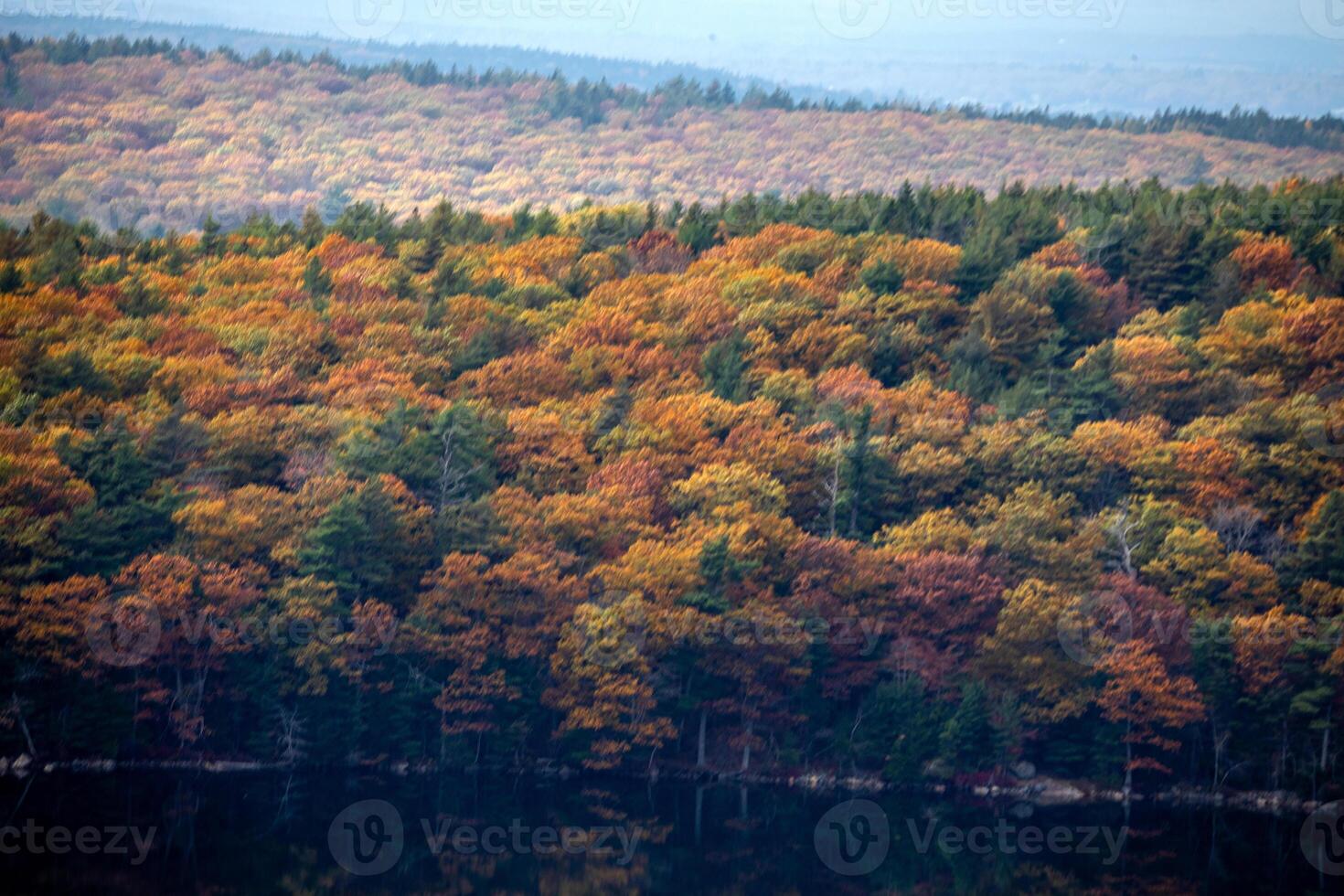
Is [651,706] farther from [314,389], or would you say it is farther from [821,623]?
[314,389]

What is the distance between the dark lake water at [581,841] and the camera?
3775cm

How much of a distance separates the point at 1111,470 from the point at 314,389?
23589 mm

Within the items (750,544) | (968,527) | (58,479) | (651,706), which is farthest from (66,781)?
(968,527)

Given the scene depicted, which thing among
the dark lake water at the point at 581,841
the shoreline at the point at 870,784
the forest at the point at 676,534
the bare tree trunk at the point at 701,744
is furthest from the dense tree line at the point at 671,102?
the dark lake water at the point at 581,841

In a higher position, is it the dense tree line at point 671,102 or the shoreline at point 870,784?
the dense tree line at point 671,102

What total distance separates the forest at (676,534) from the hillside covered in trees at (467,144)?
65.6m

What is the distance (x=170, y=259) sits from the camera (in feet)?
224

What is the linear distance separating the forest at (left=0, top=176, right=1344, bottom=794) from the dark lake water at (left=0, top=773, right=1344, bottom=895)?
202 cm

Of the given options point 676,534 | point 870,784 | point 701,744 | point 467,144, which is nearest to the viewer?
point 870,784

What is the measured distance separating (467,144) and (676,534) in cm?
9818

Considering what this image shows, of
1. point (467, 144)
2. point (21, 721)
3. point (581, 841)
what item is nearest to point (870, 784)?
point (581, 841)

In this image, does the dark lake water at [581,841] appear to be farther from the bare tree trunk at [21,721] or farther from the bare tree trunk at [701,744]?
the bare tree trunk at [701,744]

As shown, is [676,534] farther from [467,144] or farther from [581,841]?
[467,144]

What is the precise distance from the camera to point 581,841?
134ft
